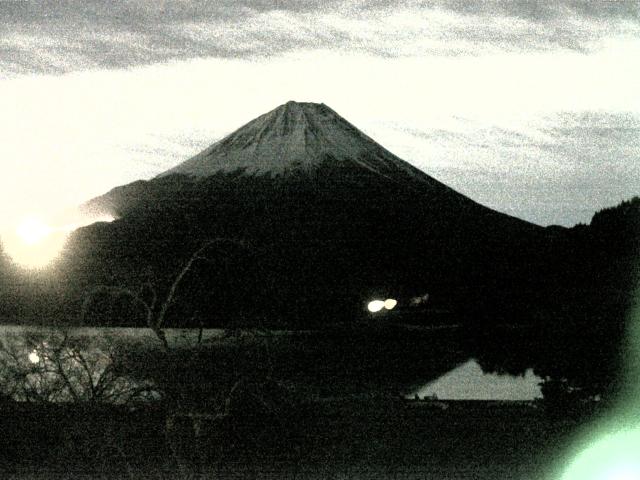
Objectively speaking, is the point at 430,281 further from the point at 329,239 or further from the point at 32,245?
the point at 32,245

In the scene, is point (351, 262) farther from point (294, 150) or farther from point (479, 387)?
point (479, 387)

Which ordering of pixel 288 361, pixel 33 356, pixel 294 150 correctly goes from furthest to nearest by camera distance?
1. pixel 294 150
2. pixel 288 361
3. pixel 33 356

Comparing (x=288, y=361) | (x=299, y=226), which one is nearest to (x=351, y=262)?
(x=299, y=226)

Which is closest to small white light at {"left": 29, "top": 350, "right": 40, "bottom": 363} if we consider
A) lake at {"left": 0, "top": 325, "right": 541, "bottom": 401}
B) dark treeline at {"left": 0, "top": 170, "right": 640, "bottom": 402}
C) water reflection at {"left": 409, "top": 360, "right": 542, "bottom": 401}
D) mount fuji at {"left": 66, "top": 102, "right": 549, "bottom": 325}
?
lake at {"left": 0, "top": 325, "right": 541, "bottom": 401}

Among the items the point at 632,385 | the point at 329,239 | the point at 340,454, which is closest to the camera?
the point at 632,385

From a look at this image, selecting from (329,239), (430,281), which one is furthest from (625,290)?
(329,239)
